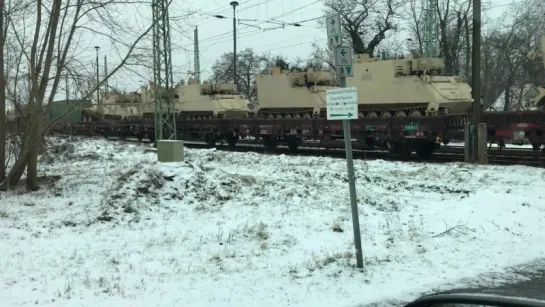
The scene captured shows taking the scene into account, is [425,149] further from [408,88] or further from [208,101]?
[208,101]

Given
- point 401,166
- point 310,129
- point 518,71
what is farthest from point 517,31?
Result: point 401,166

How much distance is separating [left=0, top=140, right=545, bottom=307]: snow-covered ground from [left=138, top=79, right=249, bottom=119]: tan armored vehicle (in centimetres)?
1981

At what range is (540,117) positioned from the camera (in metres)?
17.6

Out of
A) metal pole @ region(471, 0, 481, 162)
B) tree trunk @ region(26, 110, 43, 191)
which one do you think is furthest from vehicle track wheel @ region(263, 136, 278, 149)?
tree trunk @ region(26, 110, 43, 191)

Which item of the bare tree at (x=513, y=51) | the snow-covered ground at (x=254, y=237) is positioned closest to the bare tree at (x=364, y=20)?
the bare tree at (x=513, y=51)

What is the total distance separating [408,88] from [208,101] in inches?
559

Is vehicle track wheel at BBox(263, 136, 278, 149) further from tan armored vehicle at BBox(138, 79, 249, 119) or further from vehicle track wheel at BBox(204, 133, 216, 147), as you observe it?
tan armored vehicle at BBox(138, 79, 249, 119)

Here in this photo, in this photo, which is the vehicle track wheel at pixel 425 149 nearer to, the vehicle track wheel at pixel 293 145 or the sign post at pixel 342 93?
the vehicle track wheel at pixel 293 145

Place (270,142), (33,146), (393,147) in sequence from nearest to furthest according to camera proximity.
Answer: (33,146), (393,147), (270,142)

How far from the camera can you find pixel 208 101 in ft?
113

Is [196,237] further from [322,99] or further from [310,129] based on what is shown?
[322,99]

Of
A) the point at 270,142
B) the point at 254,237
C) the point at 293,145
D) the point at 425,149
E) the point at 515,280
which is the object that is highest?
the point at 270,142

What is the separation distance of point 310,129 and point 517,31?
39889mm

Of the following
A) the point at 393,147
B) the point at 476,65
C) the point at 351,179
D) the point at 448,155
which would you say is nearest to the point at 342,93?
the point at 351,179
